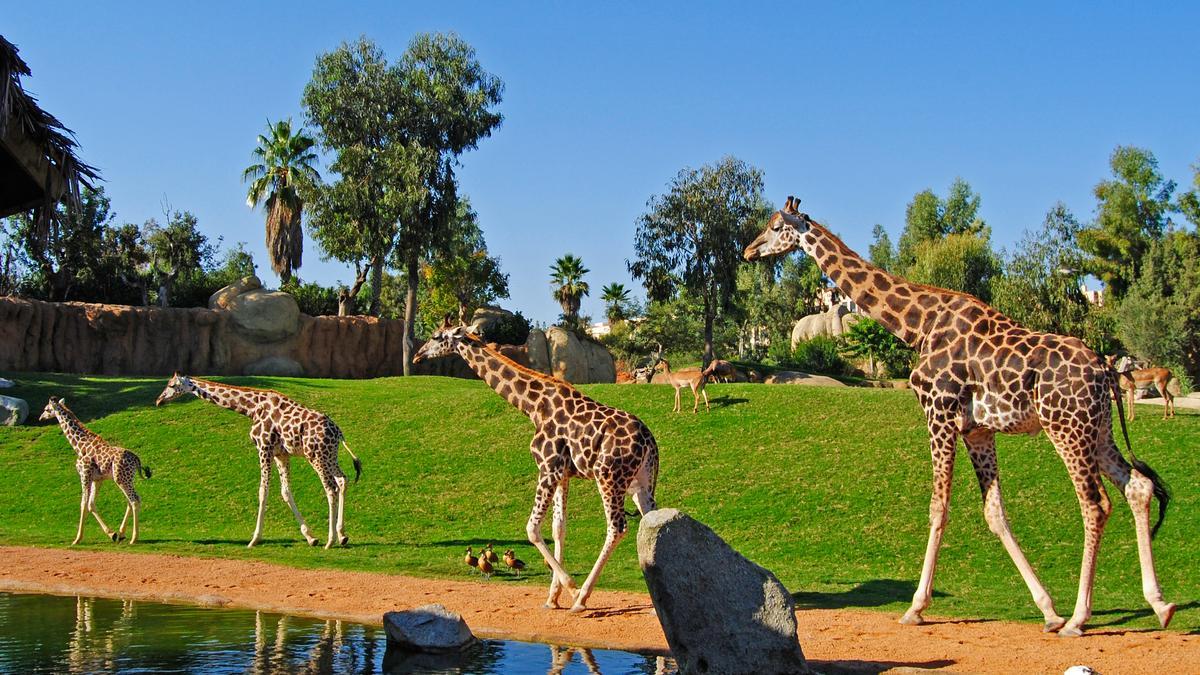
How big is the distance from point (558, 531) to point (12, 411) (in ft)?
67.0

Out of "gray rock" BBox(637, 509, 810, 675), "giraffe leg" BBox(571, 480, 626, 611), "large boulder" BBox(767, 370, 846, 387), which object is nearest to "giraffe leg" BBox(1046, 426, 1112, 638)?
"gray rock" BBox(637, 509, 810, 675)

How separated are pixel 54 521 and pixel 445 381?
15836 mm

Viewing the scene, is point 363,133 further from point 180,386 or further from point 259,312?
point 180,386

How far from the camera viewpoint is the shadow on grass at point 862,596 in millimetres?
14048

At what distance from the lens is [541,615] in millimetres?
13219

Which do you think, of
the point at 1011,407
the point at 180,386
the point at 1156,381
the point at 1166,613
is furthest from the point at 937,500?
the point at 1156,381

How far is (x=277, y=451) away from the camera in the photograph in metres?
19.5

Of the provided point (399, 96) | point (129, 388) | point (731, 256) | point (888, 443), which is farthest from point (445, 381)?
point (731, 256)

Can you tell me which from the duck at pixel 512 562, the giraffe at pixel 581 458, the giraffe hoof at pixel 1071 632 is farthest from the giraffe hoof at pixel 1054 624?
the duck at pixel 512 562

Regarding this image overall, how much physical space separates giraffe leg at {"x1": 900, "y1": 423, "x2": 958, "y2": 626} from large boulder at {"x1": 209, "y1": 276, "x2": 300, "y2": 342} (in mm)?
34849

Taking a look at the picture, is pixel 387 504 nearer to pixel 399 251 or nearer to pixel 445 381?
pixel 445 381

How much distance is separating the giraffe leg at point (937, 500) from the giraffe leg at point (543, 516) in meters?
4.13

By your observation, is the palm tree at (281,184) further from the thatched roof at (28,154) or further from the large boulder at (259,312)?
the thatched roof at (28,154)

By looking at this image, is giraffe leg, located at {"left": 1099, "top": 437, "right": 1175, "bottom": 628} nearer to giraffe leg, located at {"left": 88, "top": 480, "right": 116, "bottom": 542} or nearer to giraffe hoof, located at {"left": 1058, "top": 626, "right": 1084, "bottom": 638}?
giraffe hoof, located at {"left": 1058, "top": 626, "right": 1084, "bottom": 638}
